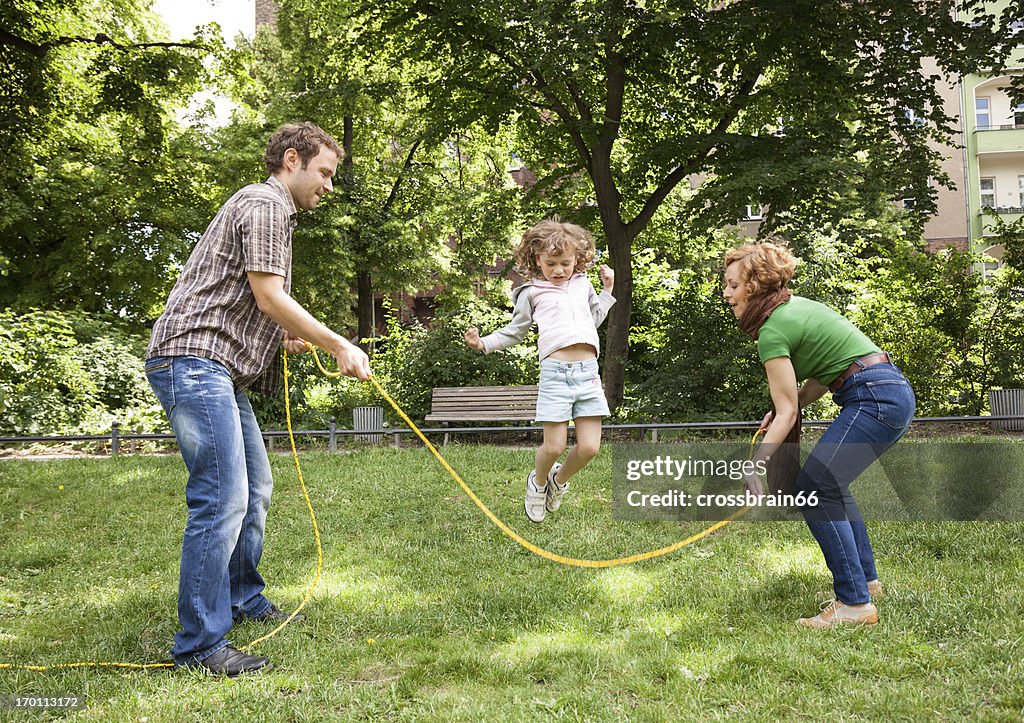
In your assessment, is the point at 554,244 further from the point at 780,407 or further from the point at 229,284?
the point at 229,284

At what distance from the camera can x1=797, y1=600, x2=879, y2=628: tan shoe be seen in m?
3.99

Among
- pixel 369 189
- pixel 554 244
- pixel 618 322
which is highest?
pixel 369 189

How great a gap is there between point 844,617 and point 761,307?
1611 millimetres

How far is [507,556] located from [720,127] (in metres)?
10.3

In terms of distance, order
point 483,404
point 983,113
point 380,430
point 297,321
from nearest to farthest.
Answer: point 297,321, point 380,430, point 483,404, point 983,113

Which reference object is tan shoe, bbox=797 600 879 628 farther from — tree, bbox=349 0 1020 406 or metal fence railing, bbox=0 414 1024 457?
tree, bbox=349 0 1020 406

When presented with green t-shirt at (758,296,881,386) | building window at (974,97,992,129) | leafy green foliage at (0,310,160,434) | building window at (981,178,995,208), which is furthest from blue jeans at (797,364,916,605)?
building window at (974,97,992,129)

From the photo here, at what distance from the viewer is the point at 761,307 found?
4.16 metres

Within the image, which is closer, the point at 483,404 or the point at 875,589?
the point at 875,589

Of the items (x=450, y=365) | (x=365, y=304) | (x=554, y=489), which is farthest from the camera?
(x=365, y=304)

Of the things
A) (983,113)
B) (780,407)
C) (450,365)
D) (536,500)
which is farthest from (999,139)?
(780,407)

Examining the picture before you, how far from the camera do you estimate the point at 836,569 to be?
4.04 meters

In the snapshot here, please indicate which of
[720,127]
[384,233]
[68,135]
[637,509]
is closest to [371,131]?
[384,233]

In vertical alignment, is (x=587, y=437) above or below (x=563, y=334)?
below
